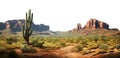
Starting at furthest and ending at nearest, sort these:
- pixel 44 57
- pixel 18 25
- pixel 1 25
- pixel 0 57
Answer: pixel 18 25
pixel 1 25
pixel 44 57
pixel 0 57

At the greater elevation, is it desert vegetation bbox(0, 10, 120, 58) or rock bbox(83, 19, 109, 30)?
desert vegetation bbox(0, 10, 120, 58)

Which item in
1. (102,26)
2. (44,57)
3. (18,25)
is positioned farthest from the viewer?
(18,25)

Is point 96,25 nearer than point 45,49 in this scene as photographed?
No

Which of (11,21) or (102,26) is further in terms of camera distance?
(11,21)

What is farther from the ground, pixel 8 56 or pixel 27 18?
pixel 27 18

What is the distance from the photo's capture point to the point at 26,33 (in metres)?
30.8

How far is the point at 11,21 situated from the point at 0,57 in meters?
165

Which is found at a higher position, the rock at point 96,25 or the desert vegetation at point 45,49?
the desert vegetation at point 45,49

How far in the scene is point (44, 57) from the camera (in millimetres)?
22297

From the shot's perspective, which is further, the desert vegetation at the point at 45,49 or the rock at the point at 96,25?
the rock at the point at 96,25

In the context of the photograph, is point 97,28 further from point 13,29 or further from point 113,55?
point 113,55

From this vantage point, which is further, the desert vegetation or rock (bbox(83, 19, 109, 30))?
rock (bbox(83, 19, 109, 30))

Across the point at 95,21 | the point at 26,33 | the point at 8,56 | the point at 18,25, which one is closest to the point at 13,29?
the point at 18,25

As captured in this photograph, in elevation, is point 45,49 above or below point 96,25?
above
